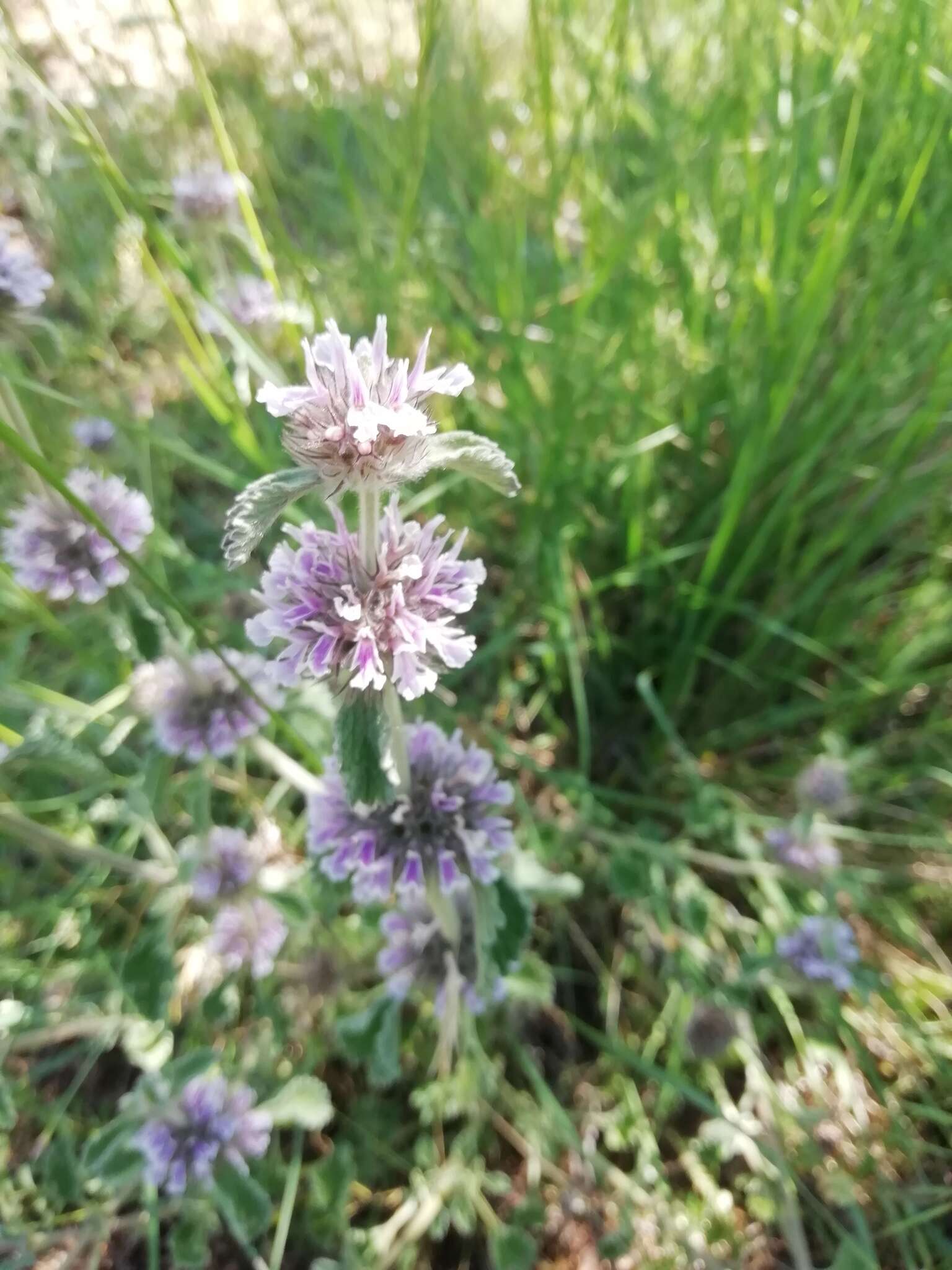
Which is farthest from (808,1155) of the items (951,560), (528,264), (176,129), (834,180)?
(176,129)

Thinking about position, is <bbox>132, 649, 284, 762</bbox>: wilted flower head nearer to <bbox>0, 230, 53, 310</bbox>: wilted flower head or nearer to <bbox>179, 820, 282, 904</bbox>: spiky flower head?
<bbox>179, 820, 282, 904</bbox>: spiky flower head

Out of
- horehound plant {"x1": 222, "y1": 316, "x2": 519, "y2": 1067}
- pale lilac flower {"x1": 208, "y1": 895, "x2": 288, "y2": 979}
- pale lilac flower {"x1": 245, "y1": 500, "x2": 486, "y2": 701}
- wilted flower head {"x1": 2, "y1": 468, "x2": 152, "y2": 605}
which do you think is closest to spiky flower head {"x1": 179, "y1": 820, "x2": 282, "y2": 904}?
pale lilac flower {"x1": 208, "y1": 895, "x2": 288, "y2": 979}

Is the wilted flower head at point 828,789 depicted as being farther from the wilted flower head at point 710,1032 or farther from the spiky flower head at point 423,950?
the spiky flower head at point 423,950

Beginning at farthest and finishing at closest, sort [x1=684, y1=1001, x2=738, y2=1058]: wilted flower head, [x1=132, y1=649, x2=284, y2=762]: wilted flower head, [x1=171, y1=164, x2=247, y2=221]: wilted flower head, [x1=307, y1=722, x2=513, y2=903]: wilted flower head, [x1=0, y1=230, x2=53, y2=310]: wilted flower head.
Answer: [x1=171, y1=164, x2=247, y2=221]: wilted flower head < [x1=684, y1=1001, x2=738, y2=1058]: wilted flower head < [x1=132, y1=649, x2=284, y2=762]: wilted flower head < [x1=0, y1=230, x2=53, y2=310]: wilted flower head < [x1=307, y1=722, x2=513, y2=903]: wilted flower head

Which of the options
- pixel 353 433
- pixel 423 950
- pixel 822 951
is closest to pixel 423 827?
pixel 423 950

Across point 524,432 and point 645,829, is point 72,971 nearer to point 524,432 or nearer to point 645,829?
point 645,829
